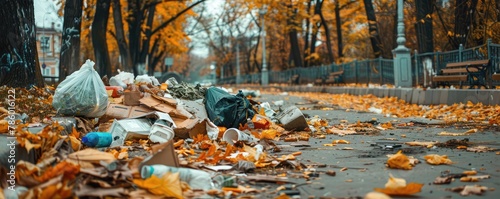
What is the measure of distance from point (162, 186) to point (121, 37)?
21.7m

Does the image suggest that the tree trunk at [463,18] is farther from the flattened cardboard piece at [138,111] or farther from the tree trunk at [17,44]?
the tree trunk at [17,44]

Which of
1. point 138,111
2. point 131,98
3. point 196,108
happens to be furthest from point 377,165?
point 196,108

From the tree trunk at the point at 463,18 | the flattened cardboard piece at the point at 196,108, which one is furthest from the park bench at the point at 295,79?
the flattened cardboard piece at the point at 196,108

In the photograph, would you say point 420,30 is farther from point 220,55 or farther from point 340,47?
point 220,55

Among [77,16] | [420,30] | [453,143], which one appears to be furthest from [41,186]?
[420,30]

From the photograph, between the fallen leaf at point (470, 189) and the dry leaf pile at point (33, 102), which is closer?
the fallen leaf at point (470, 189)

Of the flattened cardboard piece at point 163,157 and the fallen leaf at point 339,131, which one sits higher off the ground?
the flattened cardboard piece at point 163,157

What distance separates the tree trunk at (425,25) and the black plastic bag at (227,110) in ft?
38.9

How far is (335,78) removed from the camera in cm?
3198

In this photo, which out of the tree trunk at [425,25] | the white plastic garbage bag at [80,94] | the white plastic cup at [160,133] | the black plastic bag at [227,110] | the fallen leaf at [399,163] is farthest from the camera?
the tree trunk at [425,25]

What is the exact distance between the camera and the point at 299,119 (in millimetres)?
9672

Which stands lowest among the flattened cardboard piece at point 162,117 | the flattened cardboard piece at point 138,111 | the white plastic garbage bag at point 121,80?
the flattened cardboard piece at point 162,117

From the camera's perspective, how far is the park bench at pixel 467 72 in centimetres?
1491

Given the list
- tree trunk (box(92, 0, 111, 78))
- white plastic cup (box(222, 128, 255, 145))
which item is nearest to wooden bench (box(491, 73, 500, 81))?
white plastic cup (box(222, 128, 255, 145))
